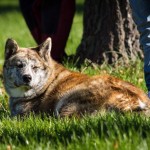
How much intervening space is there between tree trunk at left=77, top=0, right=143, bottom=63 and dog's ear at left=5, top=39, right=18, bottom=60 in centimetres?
241

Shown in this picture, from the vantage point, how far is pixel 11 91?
792 centimetres

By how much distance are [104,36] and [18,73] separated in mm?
2723

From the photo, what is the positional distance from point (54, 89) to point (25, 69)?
0.39 meters

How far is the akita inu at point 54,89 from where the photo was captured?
277 inches

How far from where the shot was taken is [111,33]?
10.1 meters

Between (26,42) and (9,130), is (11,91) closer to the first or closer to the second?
(9,130)

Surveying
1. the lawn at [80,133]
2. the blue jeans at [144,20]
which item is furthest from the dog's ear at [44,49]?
the blue jeans at [144,20]

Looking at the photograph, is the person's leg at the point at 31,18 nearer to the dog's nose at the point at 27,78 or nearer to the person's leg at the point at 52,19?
the person's leg at the point at 52,19

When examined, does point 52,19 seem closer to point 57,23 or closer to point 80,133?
point 57,23

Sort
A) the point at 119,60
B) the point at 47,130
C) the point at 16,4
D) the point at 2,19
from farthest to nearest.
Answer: the point at 16,4, the point at 2,19, the point at 119,60, the point at 47,130

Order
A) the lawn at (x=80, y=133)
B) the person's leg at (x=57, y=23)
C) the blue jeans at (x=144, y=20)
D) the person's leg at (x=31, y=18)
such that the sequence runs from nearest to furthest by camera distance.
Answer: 1. the lawn at (x=80, y=133)
2. the blue jeans at (x=144, y=20)
3. the person's leg at (x=57, y=23)
4. the person's leg at (x=31, y=18)

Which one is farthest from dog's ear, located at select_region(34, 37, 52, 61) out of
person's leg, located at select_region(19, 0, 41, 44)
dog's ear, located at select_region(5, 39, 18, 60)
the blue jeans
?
person's leg, located at select_region(19, 0, 41, 44)

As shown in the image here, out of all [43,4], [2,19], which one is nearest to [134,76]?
[43,4]

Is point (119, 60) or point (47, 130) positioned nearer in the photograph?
point (47, 130)
